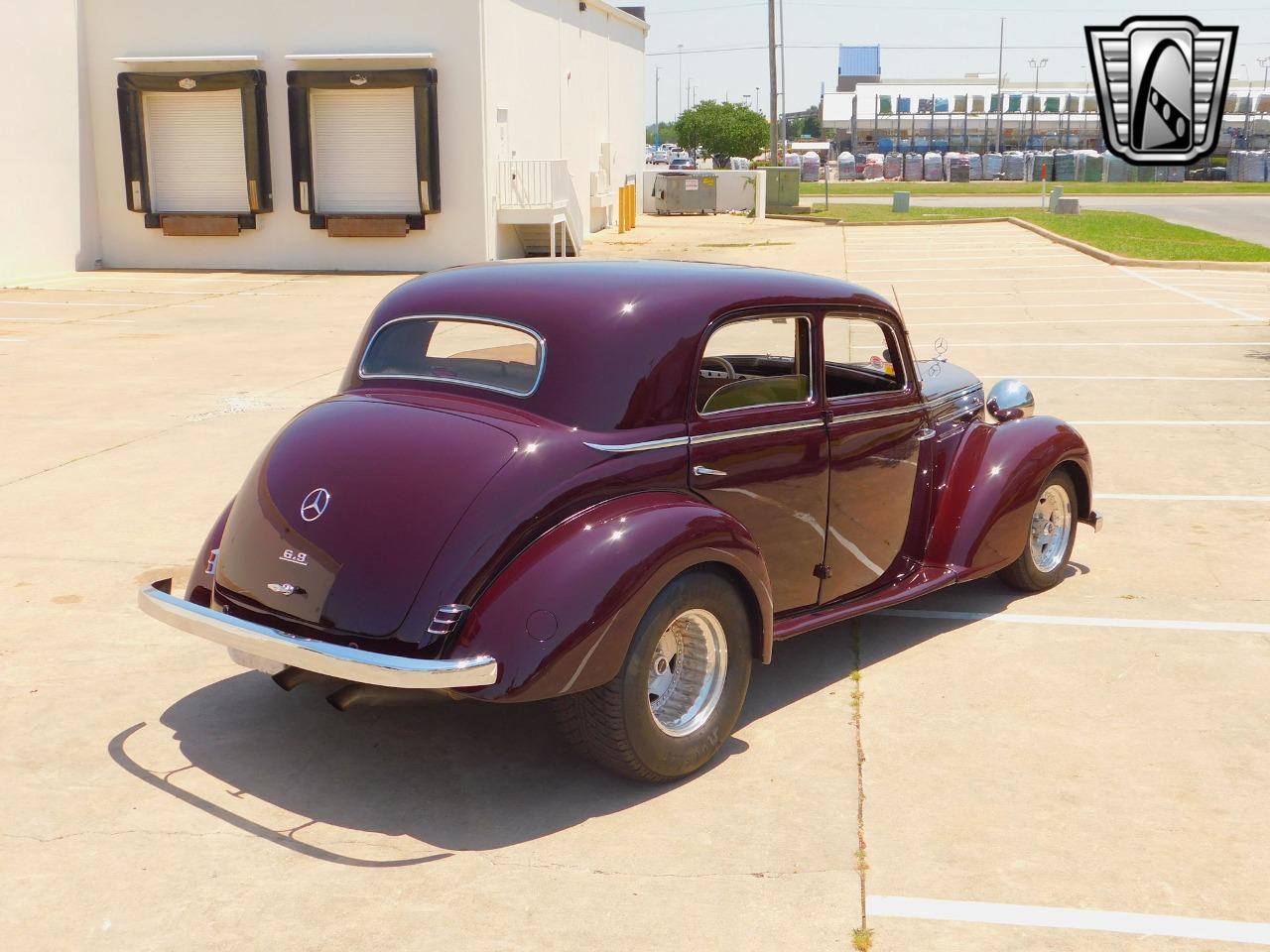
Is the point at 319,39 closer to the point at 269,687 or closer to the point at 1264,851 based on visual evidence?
the point at 269,687

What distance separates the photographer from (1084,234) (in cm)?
2961

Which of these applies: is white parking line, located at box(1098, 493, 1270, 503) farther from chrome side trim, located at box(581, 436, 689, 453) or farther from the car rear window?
the car rear window

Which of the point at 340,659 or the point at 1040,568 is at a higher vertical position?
the point at 340,659

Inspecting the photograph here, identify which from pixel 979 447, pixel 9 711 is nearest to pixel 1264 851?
pixel 979 447

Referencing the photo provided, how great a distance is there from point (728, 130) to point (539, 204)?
46.2 m

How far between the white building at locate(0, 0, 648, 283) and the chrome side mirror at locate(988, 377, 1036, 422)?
17.8m

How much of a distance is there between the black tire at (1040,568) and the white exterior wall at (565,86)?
18.8 meters

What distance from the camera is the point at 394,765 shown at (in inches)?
180

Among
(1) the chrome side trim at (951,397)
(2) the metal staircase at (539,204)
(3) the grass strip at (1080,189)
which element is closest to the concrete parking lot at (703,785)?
(1) the chrome side trim at (951,397)

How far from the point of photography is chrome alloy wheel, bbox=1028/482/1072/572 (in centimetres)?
647

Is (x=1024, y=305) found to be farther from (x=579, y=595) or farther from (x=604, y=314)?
(x=579, y=595)

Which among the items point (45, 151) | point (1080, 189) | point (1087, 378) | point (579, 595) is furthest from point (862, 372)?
point (1080, 189)

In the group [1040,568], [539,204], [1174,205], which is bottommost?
[1040,568]
